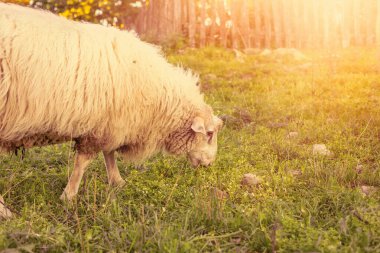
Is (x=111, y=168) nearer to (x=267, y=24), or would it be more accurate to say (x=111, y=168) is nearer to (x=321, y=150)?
(x=321, y=150)

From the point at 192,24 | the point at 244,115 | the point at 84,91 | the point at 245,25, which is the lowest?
the point at 244,115

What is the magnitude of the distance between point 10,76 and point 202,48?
7.36 meters

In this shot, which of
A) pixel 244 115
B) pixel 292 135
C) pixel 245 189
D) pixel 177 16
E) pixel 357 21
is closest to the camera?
pixel 245 189

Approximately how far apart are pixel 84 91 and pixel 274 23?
7.92m

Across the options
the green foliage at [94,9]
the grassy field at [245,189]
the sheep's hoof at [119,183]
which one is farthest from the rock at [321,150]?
the green foliage at [94,9]

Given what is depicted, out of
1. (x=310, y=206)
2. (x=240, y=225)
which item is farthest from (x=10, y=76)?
(x=310, y=206)

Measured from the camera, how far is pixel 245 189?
4348mm

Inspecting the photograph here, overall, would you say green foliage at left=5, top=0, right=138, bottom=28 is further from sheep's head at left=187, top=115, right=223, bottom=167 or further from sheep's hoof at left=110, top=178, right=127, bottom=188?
sheep's hoof at left=110, top=178, right=127, bottom=188

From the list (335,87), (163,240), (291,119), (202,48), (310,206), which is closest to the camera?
(163,240)

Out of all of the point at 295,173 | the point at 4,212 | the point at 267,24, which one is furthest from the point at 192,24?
the point at 4,212

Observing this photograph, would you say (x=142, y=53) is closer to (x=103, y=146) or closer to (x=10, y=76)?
(x=103, y=146)

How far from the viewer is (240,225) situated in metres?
3.39

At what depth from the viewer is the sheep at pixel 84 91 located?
12.7 ft

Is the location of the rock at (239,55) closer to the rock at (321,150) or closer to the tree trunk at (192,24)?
the tree trunk at (192,24)
